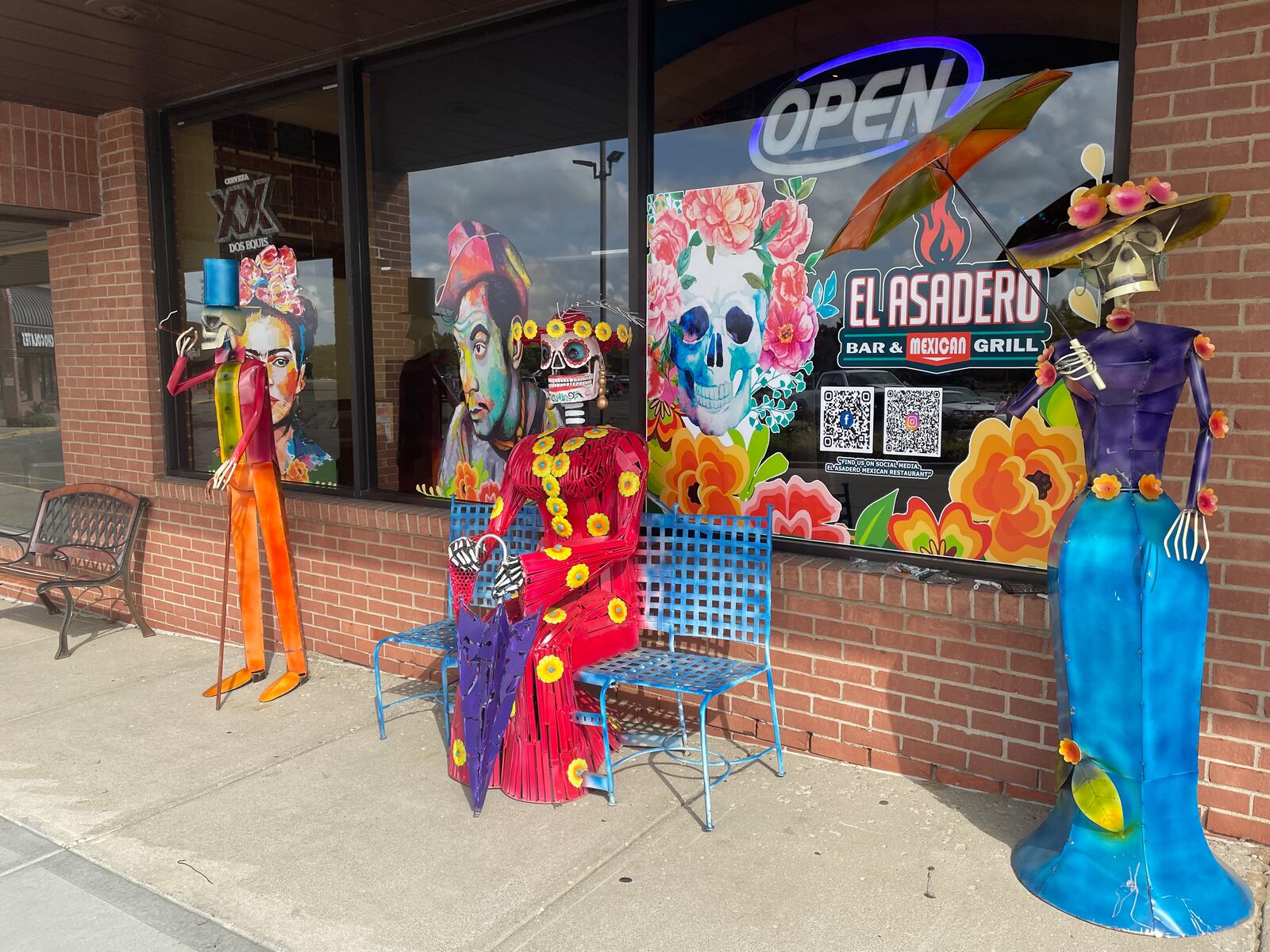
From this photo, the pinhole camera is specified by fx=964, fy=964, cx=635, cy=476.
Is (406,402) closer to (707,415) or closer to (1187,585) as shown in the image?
(707,415)

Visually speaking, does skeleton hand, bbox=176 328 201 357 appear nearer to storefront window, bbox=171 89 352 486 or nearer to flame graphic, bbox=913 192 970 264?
storefront window, bbox=171 89 352 486

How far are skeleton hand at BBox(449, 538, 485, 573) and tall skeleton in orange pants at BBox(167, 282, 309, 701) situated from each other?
159 cm

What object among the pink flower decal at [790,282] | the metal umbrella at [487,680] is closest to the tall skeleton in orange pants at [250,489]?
the metal umbrella at [487,680]

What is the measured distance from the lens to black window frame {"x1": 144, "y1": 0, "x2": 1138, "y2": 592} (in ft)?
11.7

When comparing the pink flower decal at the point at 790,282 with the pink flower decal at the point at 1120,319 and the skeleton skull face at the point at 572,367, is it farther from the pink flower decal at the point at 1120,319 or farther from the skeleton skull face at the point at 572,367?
the pink flower decal at the point at 1120,319

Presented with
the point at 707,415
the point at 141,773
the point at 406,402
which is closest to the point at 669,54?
the point at 707,415

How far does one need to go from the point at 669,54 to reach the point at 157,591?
4.61m

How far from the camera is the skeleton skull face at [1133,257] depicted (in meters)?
2.55

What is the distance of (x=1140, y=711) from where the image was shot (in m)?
2.65

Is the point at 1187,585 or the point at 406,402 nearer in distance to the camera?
the point at 1187,585

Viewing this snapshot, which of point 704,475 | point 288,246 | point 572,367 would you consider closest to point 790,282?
point 704,475

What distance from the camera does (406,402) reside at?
521cm

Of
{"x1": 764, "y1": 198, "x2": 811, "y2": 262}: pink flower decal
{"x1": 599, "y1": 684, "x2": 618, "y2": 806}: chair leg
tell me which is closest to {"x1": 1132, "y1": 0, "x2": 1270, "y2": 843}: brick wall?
{"x1": 764, "y1": 198, "x2": 811, "y2": 262}: pink flower decal

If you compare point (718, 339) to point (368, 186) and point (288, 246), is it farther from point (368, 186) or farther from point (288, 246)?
point (288, 246)
